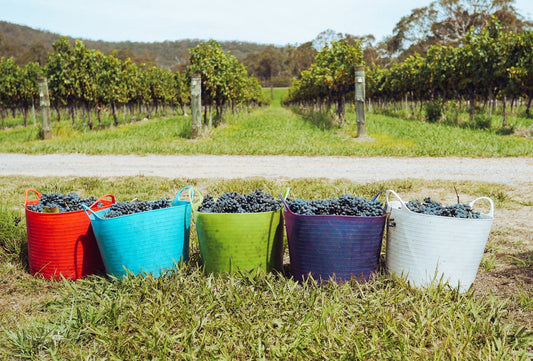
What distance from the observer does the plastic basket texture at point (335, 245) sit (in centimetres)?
255

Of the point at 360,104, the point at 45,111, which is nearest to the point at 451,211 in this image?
the point at 360,104

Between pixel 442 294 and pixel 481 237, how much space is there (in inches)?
16.9

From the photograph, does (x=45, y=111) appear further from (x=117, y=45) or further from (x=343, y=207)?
(x=117, y=45)

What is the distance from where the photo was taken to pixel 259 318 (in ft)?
7.72

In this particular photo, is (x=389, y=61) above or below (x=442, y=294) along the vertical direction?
above

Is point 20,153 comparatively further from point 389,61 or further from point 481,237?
point 389,61

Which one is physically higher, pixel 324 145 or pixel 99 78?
pixel 99 78

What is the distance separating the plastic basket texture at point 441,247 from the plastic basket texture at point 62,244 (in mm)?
2238

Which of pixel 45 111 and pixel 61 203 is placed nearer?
pixel 61 203

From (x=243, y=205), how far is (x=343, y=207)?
2.26ft

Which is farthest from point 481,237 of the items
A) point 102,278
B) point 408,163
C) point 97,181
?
point 408,163

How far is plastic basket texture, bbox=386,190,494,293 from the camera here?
2535 mm

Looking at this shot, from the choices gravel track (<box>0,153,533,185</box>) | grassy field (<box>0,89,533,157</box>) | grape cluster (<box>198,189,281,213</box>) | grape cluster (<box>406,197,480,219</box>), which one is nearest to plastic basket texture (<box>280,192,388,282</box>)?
grape cluster (<box>198,189,281,213</box>)

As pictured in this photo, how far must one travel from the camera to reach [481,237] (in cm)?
255
